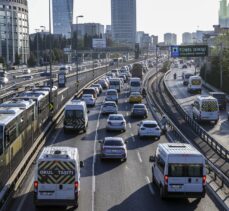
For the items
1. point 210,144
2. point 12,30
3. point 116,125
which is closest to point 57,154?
point 210,144

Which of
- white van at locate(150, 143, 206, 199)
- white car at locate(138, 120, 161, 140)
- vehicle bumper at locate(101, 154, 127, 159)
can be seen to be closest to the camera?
white van at locate(150, 143, 206, 199)

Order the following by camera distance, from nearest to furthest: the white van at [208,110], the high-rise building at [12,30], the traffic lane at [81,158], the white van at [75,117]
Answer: the traffic lane at [81,158] → the white van at [75,117] → the white van at [208,110] → the high-rise building at [12,30]

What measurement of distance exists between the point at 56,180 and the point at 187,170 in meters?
4.62

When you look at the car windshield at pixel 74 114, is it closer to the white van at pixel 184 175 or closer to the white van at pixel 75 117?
the white van at pixel 75 117

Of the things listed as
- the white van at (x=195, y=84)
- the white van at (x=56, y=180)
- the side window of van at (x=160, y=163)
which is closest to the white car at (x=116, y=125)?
the side window of van at (x=160, y=163)

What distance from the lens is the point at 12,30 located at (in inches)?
6230

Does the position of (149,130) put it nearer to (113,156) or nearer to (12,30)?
(113,156)

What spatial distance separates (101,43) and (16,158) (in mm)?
155679

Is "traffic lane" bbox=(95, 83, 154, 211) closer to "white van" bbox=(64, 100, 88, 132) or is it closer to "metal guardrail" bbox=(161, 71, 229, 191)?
"metal guardrail" bbox=(161, 71, 229, 191)

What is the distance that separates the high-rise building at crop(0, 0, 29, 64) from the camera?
156 m

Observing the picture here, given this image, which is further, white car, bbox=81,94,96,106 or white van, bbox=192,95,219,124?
white car, bbox=81,94,96,106

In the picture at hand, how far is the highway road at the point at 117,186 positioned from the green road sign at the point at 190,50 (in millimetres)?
41298

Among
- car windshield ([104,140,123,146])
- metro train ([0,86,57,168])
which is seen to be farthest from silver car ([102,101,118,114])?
car windshield ([104,140,123,146])

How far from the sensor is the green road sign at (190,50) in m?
74.5
